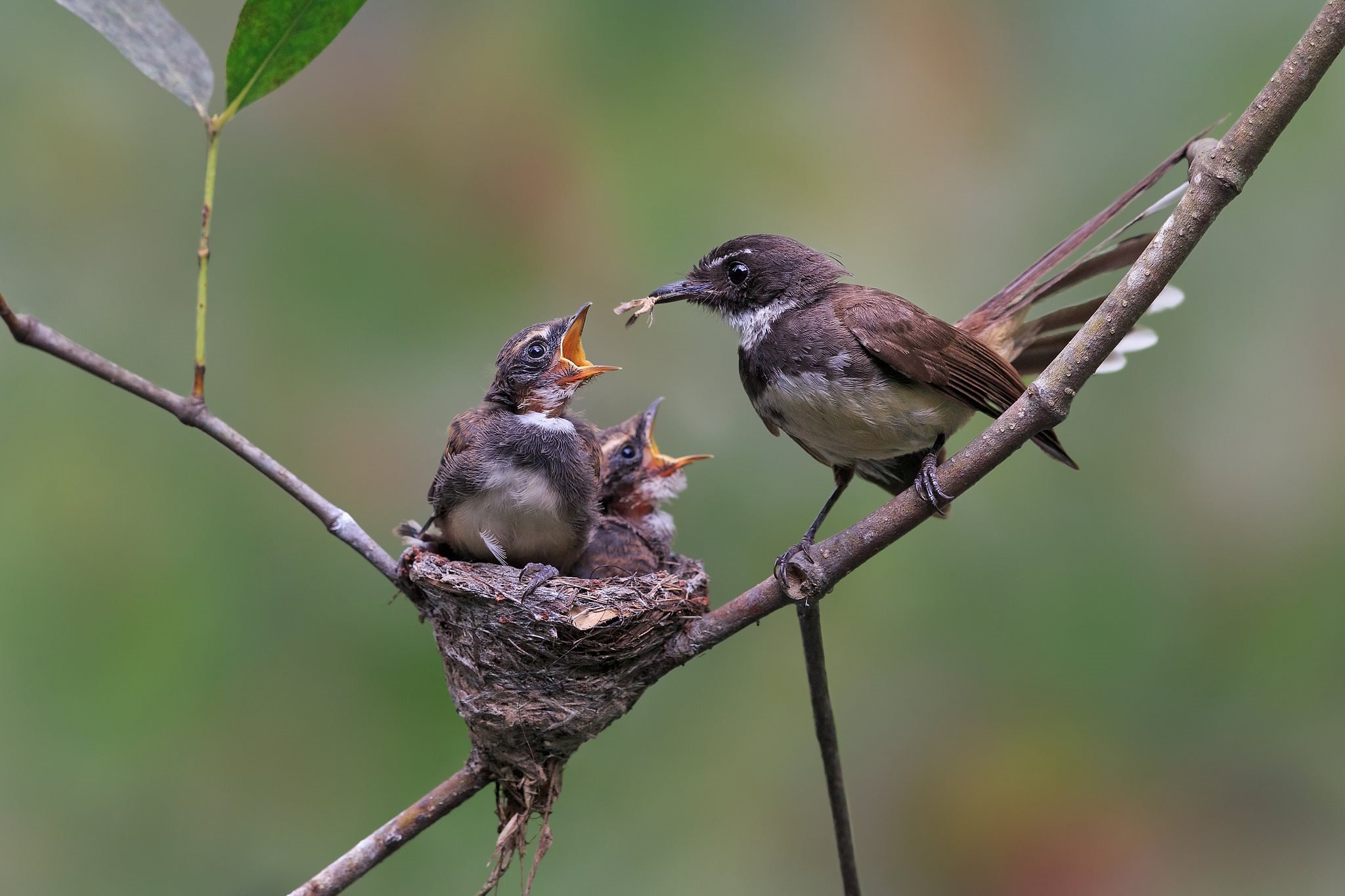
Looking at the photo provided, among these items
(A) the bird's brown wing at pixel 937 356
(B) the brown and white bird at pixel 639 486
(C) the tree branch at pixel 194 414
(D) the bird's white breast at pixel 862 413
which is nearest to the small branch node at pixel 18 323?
(C) the tree branch at pixel 194 414

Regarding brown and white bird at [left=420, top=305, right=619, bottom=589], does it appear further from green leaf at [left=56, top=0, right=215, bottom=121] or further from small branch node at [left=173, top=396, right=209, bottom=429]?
green leaf at [left=56, top=0, right=215, bottom=121]

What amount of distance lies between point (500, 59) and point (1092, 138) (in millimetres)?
2307

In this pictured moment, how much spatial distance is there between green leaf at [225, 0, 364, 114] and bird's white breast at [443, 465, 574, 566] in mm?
1068

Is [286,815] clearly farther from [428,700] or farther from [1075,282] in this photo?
[1075,282]

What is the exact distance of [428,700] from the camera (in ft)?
13.3

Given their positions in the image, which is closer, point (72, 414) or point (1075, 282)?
point (1075, 282)

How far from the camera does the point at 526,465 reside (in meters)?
2.75

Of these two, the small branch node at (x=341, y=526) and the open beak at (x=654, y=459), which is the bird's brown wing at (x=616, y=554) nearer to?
→ the open beak at (x=654, y=459)

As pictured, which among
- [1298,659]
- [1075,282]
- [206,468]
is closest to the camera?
[1075,282]

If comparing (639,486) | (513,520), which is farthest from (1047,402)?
(639,486)

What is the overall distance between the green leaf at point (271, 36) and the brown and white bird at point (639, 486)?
1669 mm

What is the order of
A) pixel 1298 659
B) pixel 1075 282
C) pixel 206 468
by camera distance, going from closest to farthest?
pixel 1075 282
pixel 1298 659
pixel 206 468

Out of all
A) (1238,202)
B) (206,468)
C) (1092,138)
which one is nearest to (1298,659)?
(1238,202)

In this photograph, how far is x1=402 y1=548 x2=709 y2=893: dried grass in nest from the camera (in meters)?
2.37
